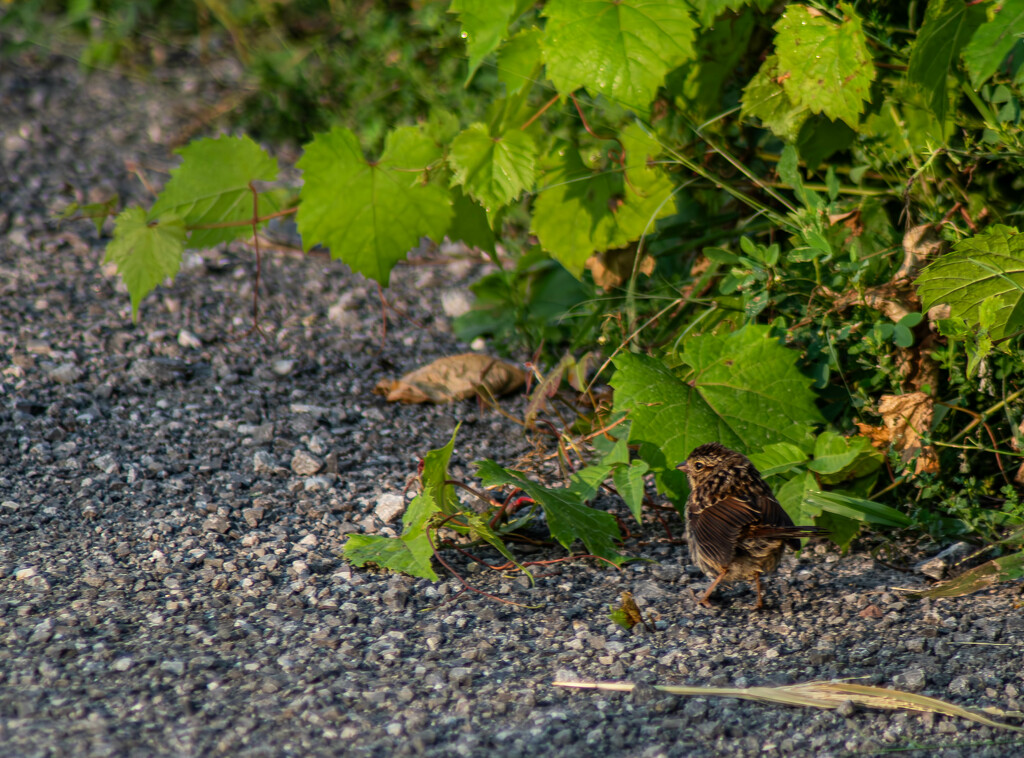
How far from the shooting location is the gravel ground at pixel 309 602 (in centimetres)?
228

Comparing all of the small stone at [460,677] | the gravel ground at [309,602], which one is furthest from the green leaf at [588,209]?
the small stone at [460,677]

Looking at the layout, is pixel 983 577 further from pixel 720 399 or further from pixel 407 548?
pixel 407 548

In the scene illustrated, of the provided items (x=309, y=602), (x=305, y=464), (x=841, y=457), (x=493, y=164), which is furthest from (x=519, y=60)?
(x=309, y=602)

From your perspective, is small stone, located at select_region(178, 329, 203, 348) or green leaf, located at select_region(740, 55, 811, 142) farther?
small stone, located at select_region(178, 329, 203, 348)

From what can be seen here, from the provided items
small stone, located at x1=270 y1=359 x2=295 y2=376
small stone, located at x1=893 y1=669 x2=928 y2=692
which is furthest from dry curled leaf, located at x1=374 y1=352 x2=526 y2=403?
small stone, located at x1=893 y1=669 x2=928 y2=692

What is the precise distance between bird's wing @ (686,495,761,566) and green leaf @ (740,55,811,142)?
49.0 inches

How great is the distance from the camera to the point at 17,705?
2260 millimetres

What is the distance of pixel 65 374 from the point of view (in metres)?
3.88

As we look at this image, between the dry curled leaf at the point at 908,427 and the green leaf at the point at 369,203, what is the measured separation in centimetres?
158

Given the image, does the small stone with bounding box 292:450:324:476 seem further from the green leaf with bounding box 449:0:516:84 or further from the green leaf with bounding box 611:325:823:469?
the green leaf with bounding box 449:0:516:84

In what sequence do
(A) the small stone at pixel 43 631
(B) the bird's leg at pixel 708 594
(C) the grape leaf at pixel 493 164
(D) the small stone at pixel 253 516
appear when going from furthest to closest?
(C) the grape leaf at pixel 493 164, (D) the small stone at pixel 253 516, (B) the bird's leg at pixel 708 594, (A) the small stone at pixel 43 631

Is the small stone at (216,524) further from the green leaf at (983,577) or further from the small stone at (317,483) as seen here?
the green leaf at (983,577)

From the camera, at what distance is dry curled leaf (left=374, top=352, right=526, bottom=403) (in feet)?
13.2

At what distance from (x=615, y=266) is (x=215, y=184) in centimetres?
153
